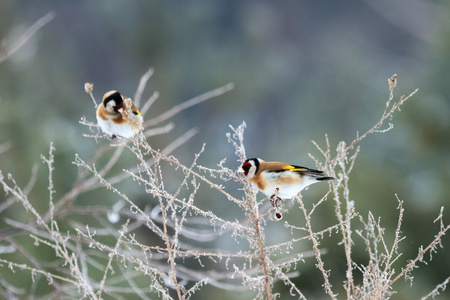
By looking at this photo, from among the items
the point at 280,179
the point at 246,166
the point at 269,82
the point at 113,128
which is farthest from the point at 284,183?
the point at 269,82

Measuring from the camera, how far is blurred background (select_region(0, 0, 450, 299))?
4.59 meters

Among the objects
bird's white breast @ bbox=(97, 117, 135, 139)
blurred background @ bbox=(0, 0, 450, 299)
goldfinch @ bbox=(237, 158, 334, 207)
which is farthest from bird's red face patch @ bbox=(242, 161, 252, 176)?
blurred background @ bbox=(0, 0, 450, 299)

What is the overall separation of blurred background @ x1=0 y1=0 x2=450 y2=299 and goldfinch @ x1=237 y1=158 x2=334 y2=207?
1256 mm

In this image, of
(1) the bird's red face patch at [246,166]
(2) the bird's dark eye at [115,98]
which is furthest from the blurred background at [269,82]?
(1) the bird's red face patch at [246,166]

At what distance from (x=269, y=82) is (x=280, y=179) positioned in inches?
324

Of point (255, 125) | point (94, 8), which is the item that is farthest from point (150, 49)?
point (255, 125)

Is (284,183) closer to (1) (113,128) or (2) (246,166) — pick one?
(2) (246,166)

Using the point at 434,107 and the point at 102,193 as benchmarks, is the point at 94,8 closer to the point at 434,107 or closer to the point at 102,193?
the point at 102,193

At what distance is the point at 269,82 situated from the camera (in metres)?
9.84

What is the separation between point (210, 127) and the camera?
8992 millimetres

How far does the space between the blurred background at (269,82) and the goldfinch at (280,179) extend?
126cm

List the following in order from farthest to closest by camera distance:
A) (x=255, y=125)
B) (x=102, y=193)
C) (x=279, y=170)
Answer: (x=255, y=125), (x=102, y=193), (x=279, y=170)

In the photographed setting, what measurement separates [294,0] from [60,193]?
950 centimetres

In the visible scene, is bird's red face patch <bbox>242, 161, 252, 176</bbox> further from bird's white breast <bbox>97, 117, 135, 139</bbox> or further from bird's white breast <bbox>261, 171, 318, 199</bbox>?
bird's white breast <bbox>97, 117, 135, 139</bbox>
